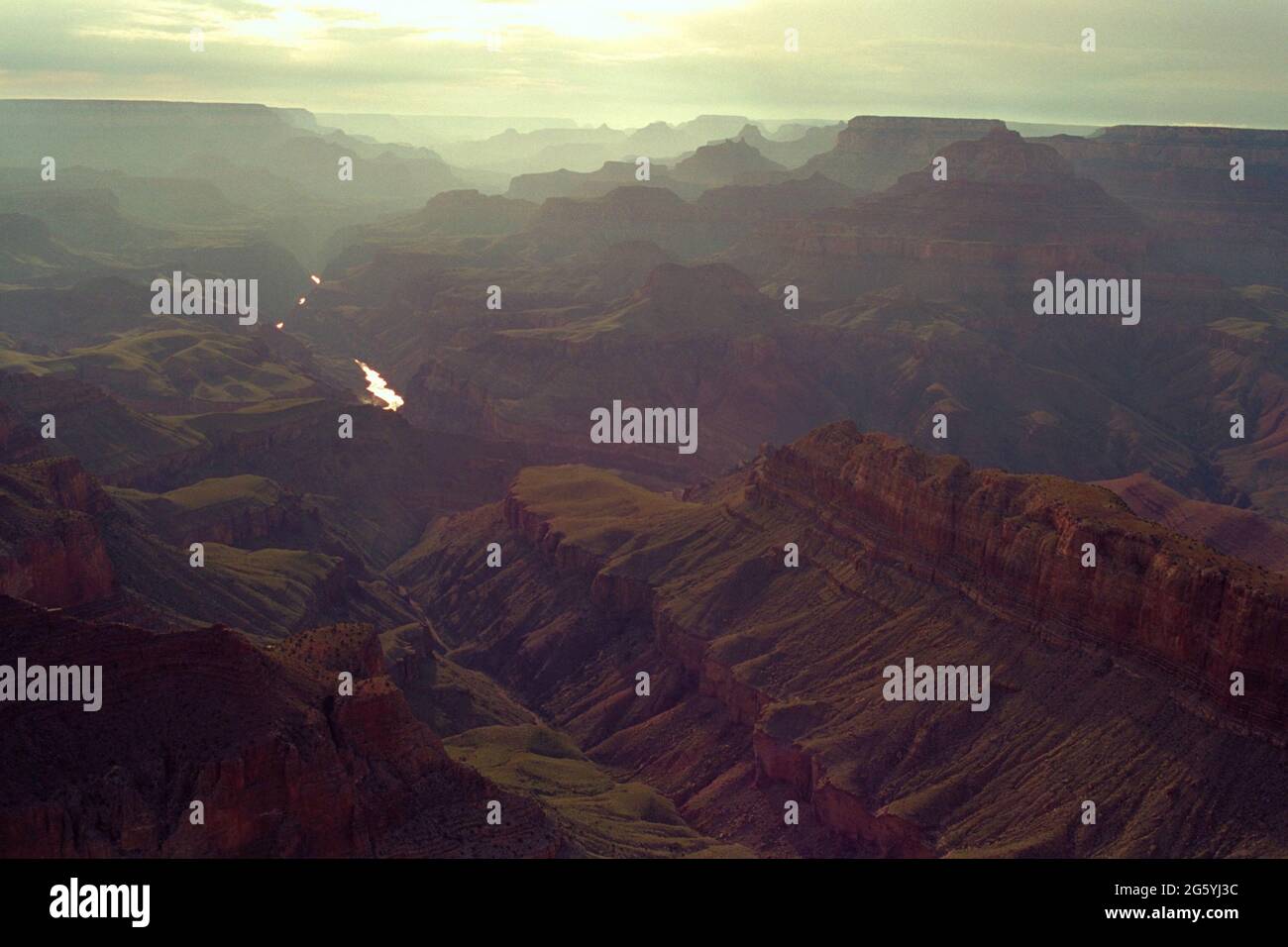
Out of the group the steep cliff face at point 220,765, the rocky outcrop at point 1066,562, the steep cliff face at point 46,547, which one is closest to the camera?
the steep cliff face at point 220,765

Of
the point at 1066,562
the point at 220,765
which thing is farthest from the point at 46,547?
the point at 1066,562

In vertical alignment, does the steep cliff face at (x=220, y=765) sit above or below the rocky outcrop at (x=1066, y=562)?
below

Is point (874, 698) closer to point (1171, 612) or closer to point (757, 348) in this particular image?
point (1171, 612)

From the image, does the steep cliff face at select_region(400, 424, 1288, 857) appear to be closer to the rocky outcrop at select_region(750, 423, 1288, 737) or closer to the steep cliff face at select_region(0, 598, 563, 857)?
the rocky outcrop at select_region(750, 423, 1288, 737)

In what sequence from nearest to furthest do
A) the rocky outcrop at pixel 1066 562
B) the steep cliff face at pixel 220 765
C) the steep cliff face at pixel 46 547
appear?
the steep cliff face at pixel 220 765 → the rocky outcrop at pixel 1066 562 → the steep cliff face at pixel 46 547

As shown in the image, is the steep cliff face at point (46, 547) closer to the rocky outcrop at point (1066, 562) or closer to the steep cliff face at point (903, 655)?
the steep cliff face at point (903, 655)

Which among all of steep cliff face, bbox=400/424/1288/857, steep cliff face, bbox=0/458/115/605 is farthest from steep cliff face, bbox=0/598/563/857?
steep cliff face, bbox=0/458/115/605

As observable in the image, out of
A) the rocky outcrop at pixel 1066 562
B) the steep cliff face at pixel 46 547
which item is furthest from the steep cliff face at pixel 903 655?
the steep cliff face at pixel 46 547
